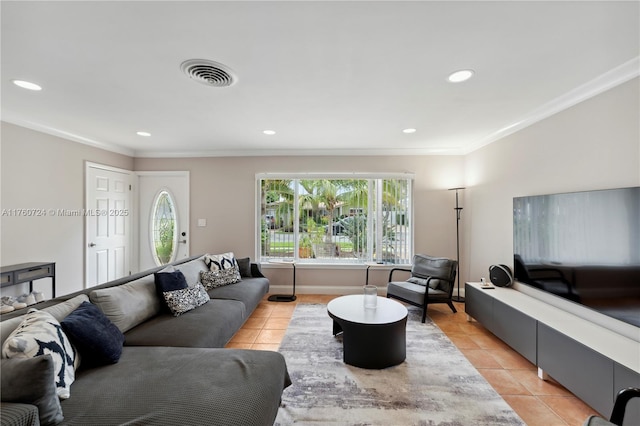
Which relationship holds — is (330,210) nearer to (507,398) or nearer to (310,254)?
(310,254)

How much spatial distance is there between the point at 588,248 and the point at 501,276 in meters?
1.10

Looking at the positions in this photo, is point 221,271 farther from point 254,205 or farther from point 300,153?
point 300,153

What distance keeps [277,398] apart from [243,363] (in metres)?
Result: 0.28

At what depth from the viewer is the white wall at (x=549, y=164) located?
73.3 inches

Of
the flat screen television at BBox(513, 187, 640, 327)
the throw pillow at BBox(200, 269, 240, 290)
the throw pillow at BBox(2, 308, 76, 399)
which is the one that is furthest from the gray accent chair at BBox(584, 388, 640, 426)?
the throw pillow at BBox(200, 269, 240, 290)

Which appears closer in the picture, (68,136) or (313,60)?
(313,60)

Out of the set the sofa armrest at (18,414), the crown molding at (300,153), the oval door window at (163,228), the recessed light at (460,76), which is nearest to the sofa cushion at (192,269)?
the oval door window at (163,228)

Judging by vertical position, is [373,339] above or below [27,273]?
below

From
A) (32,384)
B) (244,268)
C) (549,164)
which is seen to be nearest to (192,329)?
(32,384)

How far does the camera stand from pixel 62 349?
135 cm

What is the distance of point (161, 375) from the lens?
144cm

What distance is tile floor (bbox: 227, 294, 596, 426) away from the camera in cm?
179

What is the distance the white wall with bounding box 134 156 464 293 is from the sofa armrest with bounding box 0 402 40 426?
130 inches

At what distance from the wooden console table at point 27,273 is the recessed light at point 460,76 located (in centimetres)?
423
